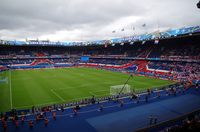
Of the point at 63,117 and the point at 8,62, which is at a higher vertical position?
the point at 8,62

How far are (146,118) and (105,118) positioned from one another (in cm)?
482

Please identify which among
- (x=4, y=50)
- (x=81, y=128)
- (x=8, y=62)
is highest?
(x=4, y=50)

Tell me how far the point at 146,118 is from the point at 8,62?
75.8 meters

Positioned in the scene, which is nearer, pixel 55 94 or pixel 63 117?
pixel 63 117

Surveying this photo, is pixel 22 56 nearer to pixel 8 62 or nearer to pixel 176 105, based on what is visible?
pixel 8 62

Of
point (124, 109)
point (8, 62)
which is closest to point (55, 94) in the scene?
point (124, 109)

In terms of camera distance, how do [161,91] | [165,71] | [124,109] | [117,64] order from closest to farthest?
[124,109]
[161,91]
[165,71]
[117,64]

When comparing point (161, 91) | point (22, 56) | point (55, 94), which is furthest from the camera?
point (22, 56)

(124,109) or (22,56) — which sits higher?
(22,56)

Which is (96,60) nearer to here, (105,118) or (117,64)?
(117,64)

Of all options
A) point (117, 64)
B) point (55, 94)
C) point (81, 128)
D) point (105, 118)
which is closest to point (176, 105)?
point (105, 118)

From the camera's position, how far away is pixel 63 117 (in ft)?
68.8

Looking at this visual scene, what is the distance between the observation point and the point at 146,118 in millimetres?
20078

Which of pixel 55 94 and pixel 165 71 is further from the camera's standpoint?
pixel 165 71
